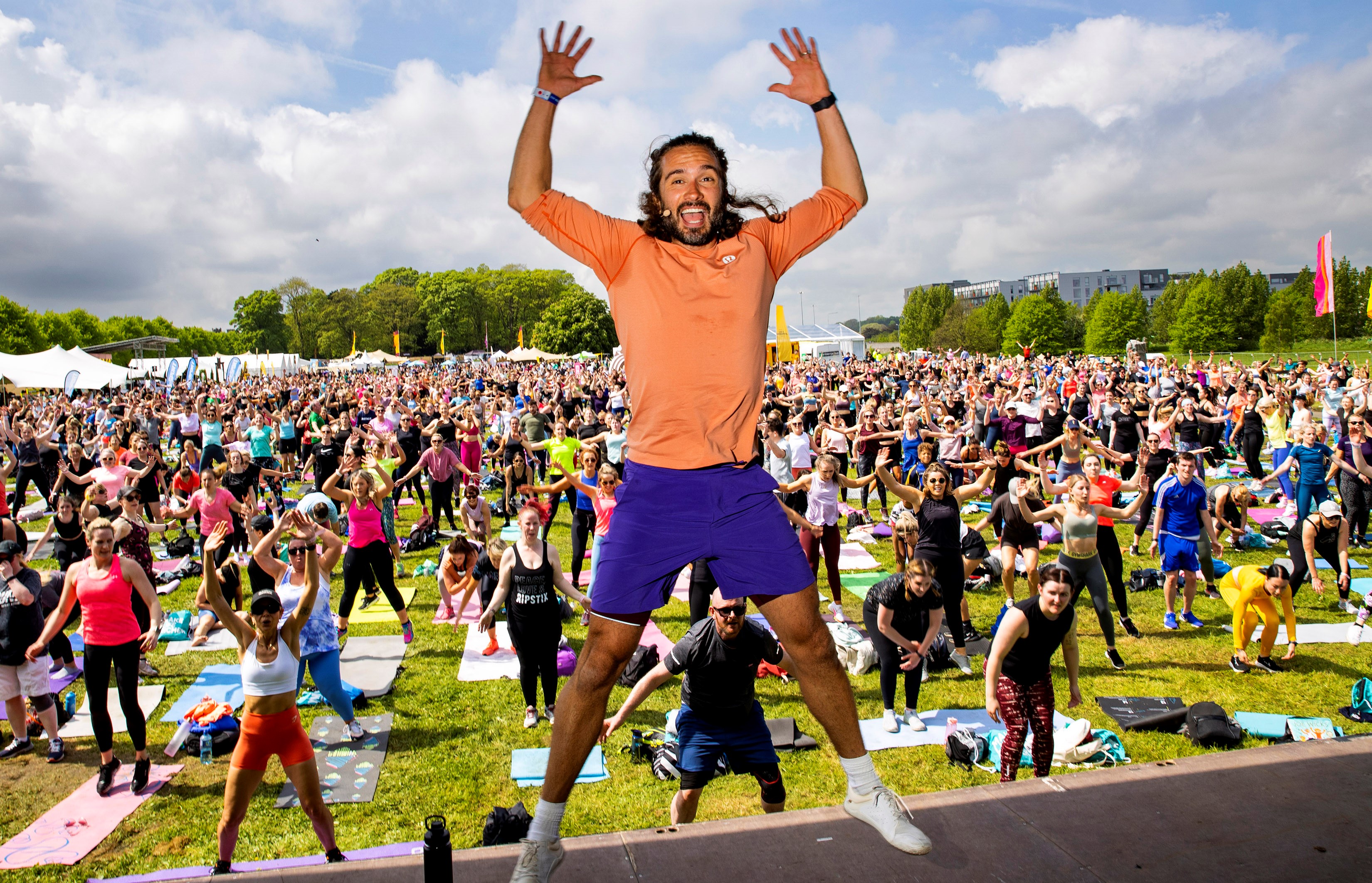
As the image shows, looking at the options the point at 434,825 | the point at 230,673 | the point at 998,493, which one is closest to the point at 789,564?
the point at 434,825

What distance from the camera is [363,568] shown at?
8625mm

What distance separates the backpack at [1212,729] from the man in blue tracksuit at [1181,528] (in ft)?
→ 7.89

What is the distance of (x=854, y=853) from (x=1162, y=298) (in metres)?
106

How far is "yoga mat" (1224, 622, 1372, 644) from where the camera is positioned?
8.07 m

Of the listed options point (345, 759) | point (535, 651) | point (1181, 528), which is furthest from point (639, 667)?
point (1181, 528)

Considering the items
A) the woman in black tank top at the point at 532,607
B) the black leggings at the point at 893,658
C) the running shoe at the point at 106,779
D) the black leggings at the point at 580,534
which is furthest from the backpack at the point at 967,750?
the running shoe at the point at 106,779

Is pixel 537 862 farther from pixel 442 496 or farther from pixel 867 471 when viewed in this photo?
pixel 867 471

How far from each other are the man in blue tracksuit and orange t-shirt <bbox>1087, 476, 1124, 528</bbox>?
0.44m

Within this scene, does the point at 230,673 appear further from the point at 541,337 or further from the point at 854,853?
the point at 541,337

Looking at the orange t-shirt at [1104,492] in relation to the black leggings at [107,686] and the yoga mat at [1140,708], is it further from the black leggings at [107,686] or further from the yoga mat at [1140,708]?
the black leggings at [107,686]

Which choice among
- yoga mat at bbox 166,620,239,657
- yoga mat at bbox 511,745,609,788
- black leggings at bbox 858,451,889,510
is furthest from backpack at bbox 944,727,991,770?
black leggings at bbox 858,451,889,510

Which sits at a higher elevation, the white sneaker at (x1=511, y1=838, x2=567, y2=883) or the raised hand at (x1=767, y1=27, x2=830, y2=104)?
the raised hand at (x1=767, y1=27, x2=830, y2=104)

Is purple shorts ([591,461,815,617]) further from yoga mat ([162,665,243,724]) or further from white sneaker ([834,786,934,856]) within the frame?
yoga mat ([162,665,243,724])

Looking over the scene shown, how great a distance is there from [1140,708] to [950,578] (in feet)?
5.89
